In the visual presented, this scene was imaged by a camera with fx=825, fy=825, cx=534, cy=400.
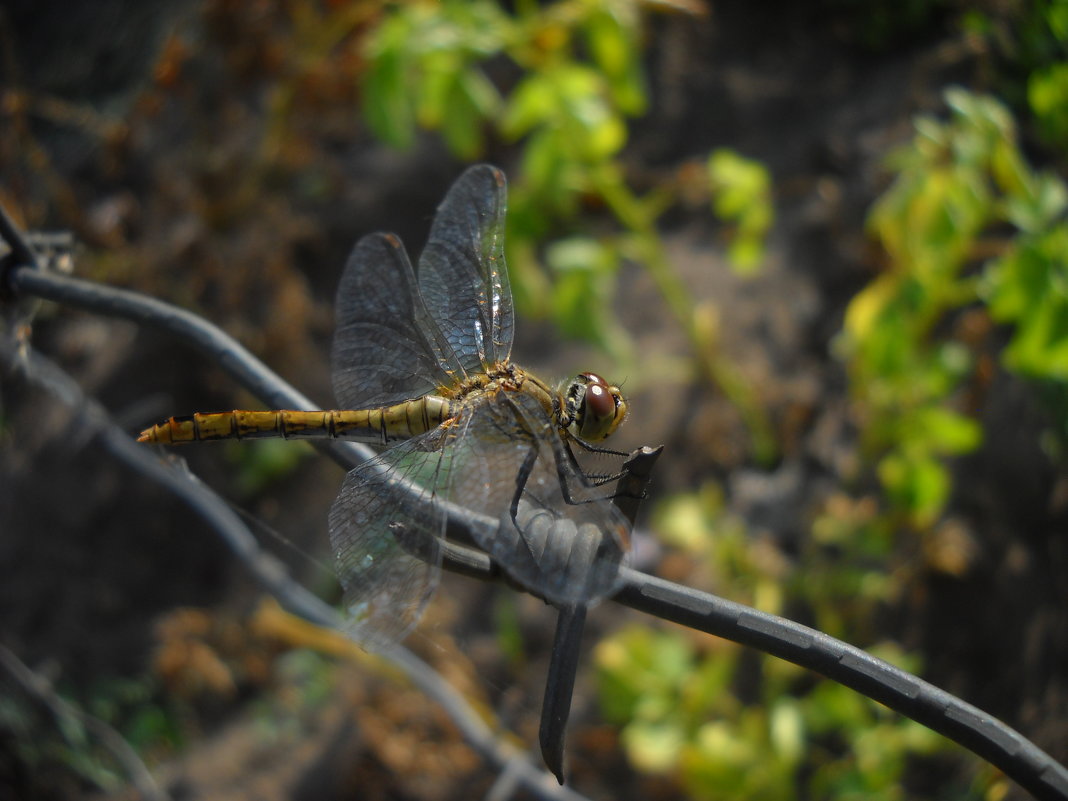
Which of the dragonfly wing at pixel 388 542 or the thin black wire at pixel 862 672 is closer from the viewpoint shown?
the thin black wire at pixel 862 672

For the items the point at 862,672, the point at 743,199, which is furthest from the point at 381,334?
the point at 743,199

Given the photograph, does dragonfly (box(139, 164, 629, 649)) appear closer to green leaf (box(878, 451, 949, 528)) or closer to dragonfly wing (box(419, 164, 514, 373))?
dragonfly wing (box(419, 164, 514, 373))

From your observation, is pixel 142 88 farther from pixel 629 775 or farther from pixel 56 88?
pixel 629 775

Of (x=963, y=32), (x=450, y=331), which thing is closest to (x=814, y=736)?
(x=450, y=331)

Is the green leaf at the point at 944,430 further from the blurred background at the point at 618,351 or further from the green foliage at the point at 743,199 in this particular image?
the green foliage at the point at 743,199

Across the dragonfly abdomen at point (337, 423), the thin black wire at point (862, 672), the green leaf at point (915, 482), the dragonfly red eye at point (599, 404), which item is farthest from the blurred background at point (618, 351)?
the thin black wire at point (862, 672)

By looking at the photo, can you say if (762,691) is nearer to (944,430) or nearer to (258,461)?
(944,430)
